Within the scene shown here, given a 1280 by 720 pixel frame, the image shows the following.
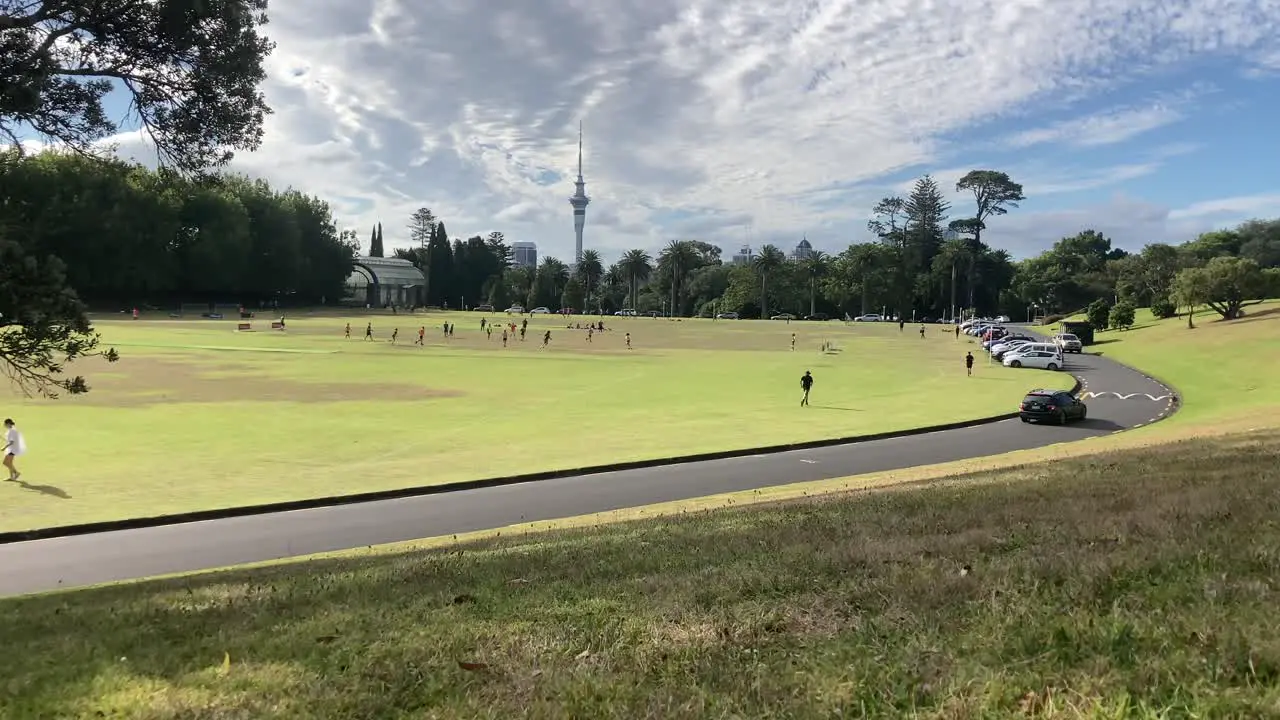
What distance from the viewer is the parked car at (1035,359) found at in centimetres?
4766

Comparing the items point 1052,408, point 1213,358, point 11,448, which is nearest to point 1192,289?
point 1213,358

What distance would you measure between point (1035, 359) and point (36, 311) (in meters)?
50.0

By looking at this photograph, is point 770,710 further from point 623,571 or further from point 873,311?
point 873,311

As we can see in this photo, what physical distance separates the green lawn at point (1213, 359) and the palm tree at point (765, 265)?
219 feet

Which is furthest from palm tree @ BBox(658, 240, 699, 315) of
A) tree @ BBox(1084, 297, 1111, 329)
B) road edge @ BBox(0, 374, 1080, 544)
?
road edge @ BBox(0, 374, 1080, 544)

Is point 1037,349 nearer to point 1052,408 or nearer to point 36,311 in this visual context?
point 1052,408

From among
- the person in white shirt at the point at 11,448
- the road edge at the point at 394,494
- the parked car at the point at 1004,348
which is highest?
the parked car at the point at 1004,348

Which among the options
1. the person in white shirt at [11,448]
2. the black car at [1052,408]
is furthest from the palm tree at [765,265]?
the person in white shirt at [11,448]

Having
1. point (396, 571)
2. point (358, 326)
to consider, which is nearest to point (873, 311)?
point (358, 326)

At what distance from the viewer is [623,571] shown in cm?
671

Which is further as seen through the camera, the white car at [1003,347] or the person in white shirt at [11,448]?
the white car at [1003,347]

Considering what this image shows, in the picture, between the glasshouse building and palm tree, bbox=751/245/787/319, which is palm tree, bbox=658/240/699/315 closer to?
palm tree, bbox=751/245/787/319

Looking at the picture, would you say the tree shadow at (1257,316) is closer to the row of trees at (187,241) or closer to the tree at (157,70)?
the tree at (157,70)

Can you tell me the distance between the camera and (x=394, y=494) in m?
16.8
